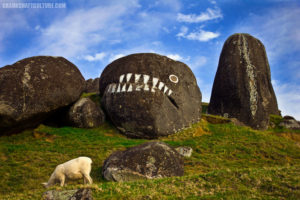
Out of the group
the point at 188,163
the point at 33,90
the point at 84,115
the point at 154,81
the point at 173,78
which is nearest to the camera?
the point at 188,163

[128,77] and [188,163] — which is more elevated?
[128,77]

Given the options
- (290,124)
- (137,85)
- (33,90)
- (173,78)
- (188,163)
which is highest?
(173,78)

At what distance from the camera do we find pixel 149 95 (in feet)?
57.9

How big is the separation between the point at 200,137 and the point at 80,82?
886 cm

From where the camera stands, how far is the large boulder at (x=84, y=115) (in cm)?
1764

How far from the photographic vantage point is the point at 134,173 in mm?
9750

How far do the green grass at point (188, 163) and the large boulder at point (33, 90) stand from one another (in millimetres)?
1175

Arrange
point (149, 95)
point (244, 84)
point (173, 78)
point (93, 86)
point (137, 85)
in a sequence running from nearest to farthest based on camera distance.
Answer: point (149, 95), point (137, 85), point (173, 78), point (244, 84), point (93, 86)

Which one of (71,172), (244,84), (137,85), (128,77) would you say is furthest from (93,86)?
(71,172)

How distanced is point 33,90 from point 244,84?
1714 centimetres

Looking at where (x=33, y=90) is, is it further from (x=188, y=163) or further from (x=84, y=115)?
(x=188, y=163)

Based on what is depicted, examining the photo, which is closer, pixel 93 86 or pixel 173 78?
pixel 173 78

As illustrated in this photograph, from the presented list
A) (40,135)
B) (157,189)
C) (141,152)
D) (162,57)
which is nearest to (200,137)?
(162,57)

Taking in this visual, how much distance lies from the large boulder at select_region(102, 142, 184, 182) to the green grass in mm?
697
